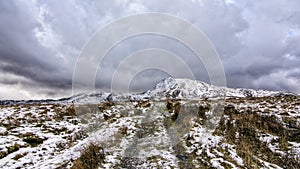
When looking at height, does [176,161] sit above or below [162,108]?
below

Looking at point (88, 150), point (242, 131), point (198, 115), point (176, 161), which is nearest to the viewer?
point (176, 161)

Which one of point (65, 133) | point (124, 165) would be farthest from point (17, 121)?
point (124, 165)

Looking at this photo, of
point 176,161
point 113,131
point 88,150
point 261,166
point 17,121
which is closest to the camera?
point 261,166

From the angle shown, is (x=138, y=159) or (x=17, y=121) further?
(x=17, y=121)

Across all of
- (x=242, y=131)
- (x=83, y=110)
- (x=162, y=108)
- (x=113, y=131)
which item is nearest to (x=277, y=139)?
(x=242, y=131)

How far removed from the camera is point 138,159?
44.7 feet

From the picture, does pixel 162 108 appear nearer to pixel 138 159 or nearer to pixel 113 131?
pixel 113 131

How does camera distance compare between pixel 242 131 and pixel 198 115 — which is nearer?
pixel 242 131

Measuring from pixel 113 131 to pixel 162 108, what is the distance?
13.3 metres

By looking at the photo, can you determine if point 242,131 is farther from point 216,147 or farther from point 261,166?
Answer: point 261,166

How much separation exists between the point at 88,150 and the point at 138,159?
350cm

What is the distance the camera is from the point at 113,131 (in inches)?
805

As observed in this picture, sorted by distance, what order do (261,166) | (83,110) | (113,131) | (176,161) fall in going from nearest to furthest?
(261,166) < (176,161) < (113,131) < (83,110)

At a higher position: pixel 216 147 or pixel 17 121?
pixel 17 121
